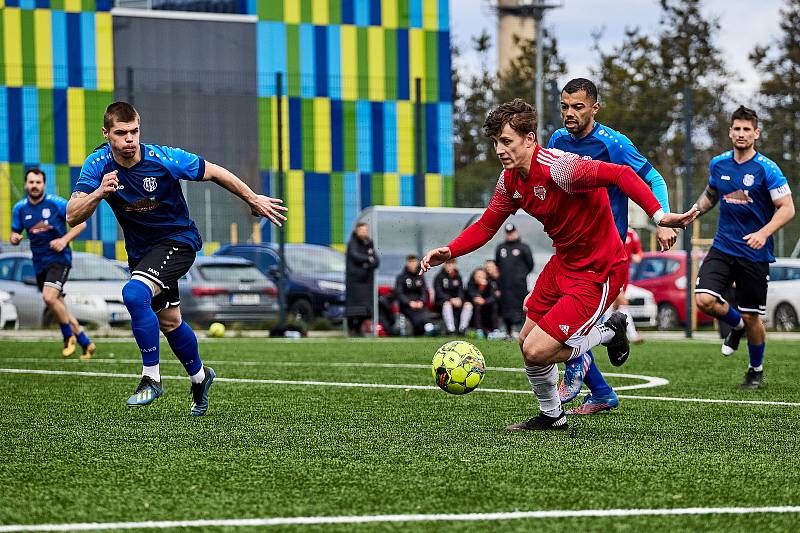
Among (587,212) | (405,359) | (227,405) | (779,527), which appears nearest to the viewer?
(779,527)

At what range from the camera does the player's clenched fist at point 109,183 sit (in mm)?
6848

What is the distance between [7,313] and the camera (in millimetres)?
19500

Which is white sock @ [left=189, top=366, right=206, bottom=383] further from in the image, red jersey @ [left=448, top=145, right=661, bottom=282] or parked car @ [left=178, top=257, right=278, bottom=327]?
parked car @ [left=178, top=257, right=278, bottom=327]

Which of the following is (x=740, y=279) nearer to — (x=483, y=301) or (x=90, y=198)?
(x=90, y=198)

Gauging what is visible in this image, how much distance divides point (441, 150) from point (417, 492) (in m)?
20.1

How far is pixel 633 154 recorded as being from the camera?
7246 millimetres

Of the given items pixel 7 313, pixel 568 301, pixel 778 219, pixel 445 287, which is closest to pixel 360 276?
pixel 445 287

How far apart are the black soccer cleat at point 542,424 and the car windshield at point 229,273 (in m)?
14.5

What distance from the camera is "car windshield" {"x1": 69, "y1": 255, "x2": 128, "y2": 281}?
20.4m

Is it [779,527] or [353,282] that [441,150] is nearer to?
[353,282]

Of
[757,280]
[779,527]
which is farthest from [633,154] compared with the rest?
[779,527]

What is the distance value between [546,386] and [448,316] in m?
13.3

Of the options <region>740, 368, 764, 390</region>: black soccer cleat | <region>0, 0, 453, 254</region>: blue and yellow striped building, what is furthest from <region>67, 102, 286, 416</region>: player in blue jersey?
Result: <region>0, 0, 453, 254</region>: blue and yellow striped building

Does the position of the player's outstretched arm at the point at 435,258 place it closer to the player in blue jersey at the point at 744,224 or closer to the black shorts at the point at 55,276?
the player in blue jersey at the point at 744,224
